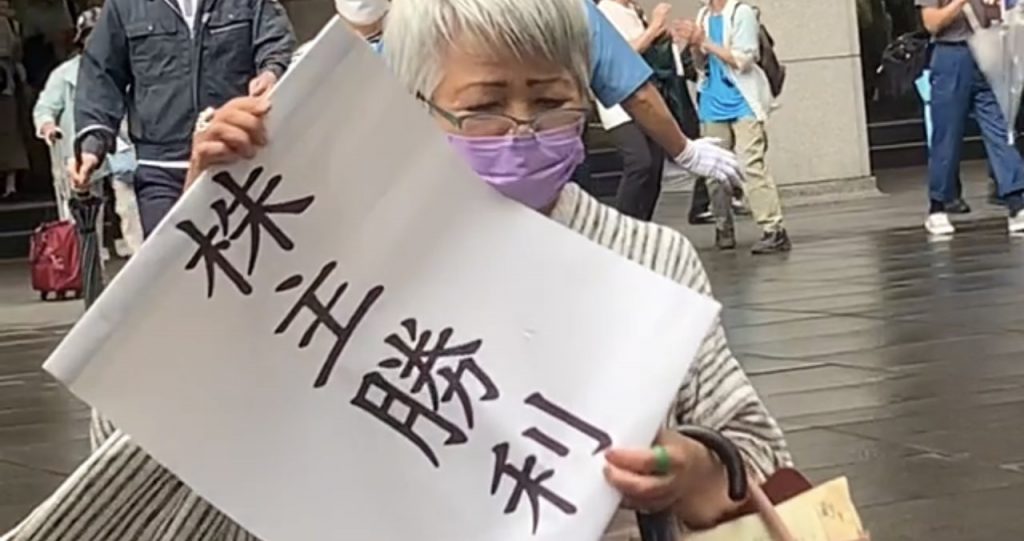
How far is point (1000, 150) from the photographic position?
1295 cm

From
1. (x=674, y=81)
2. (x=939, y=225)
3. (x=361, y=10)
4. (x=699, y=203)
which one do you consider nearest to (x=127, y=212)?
(x=674, y=81)

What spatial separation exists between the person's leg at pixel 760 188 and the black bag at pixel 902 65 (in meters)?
3.85

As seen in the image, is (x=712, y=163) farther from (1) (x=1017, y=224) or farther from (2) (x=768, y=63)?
(2) (x=768, y=63)

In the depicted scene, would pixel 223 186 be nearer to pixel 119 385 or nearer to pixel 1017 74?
pixel 119 385

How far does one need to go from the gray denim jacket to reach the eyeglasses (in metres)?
4.29

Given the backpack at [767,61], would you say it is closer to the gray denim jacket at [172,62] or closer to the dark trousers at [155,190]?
the gray denim jacket at [172,62]

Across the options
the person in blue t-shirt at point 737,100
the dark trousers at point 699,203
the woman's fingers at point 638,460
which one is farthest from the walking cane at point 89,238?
the dark trousers at point 699,203

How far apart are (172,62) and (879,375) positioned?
270 cm

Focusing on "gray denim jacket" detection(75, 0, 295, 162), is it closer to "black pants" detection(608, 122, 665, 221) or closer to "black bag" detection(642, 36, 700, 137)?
"black pants" detection(608, 122, 665, 221)

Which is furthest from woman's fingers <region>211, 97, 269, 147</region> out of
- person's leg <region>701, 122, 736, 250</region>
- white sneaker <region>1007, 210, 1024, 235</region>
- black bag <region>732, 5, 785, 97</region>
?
black bag <region>732, 5, 785, 97</region>

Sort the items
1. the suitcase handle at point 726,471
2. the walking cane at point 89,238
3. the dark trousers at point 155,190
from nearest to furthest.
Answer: the suitcase handle at point 726,471, the dark trousers at point 155,190, the walking cane at point 89,238

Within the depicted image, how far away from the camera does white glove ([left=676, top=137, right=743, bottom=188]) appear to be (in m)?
6.16

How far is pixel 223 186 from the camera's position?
246 cm

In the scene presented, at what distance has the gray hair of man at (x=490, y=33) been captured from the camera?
271 centimetres
